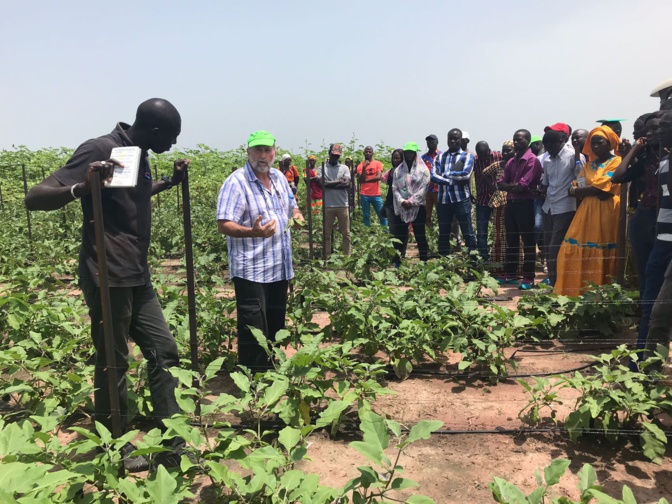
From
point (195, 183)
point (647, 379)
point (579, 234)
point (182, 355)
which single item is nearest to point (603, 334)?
point (579, 234)

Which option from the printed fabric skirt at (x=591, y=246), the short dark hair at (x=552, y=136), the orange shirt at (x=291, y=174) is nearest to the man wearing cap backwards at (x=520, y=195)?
the short dark hair at (x=552, y=136)

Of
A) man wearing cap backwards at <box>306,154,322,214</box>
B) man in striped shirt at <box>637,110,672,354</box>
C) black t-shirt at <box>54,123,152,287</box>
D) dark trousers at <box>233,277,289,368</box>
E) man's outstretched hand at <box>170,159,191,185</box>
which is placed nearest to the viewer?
black t-shirt at <box>54,123,152,287</box>

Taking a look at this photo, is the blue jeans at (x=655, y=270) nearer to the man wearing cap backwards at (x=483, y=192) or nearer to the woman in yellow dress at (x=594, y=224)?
the woman in yellow dress at (x=594, y=224)

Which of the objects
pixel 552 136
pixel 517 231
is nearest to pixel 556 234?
pixel 517 231

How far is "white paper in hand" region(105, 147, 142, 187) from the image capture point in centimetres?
222

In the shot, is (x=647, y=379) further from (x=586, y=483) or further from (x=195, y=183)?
(x=195, y=183)

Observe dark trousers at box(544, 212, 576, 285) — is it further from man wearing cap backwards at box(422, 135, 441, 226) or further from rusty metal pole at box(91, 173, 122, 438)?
A: rusty metal pole at box(91, 173, 122, 438)

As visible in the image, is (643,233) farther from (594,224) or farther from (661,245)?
(594,224)

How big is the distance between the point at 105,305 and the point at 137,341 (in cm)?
46

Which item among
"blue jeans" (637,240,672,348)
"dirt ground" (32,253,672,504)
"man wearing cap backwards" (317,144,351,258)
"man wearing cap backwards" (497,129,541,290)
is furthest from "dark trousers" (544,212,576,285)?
"man wearing cap backwards" (317,144,351,258)

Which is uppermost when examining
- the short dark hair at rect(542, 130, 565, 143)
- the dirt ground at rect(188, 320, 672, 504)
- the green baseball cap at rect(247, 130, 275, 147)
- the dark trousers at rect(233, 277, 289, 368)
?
the short dark hair at rect(542, 130, 565, 143)

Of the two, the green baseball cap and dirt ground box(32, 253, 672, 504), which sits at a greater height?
the green baseball cap

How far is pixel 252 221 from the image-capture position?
10.8ft

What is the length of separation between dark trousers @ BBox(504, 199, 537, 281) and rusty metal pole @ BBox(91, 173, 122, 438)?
15.7 feet
